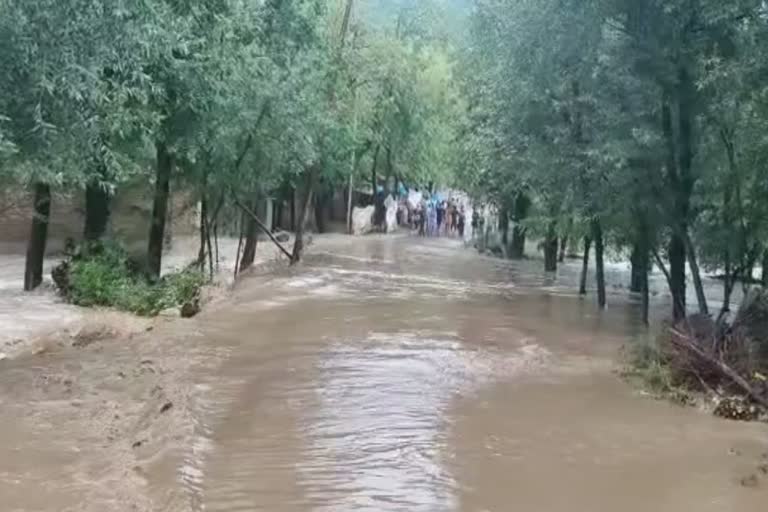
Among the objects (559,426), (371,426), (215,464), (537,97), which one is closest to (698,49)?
(537,97)

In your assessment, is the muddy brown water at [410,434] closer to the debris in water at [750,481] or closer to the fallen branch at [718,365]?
the debris in water at [750,481]

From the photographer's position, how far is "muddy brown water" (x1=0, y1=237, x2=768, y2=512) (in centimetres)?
703

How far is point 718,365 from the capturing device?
35.2ft

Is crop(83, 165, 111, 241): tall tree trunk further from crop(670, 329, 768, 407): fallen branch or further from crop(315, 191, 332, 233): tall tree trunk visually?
crop(315, 191, 332, 233): tall tree trunk

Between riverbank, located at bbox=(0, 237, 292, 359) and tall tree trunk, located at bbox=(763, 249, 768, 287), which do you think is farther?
tall tree trunk, located at bbox=(763, 249, 768, 287)

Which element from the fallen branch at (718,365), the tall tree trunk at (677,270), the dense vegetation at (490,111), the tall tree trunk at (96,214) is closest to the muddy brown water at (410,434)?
the fallen branch at (718,365)

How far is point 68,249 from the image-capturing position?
2167 cm

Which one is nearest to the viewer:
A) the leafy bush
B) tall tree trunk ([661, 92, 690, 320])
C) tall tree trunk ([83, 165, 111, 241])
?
tall tree trunk ([661, 92, 690, 320])

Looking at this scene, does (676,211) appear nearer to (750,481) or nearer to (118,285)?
(750,481)

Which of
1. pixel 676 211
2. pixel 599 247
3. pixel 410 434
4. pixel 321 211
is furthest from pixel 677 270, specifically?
pixel 321 211

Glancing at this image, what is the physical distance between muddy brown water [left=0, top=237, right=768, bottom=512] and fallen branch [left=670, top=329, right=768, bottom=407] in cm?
62

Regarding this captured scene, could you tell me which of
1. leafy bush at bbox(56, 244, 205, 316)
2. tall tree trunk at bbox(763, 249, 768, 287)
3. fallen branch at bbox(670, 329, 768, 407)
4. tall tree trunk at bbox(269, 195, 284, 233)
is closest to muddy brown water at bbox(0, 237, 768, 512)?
fallen branch at bbox(670, 329, 768, 407)

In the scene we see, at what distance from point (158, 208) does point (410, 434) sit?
535 inches

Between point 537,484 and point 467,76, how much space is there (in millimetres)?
26813
